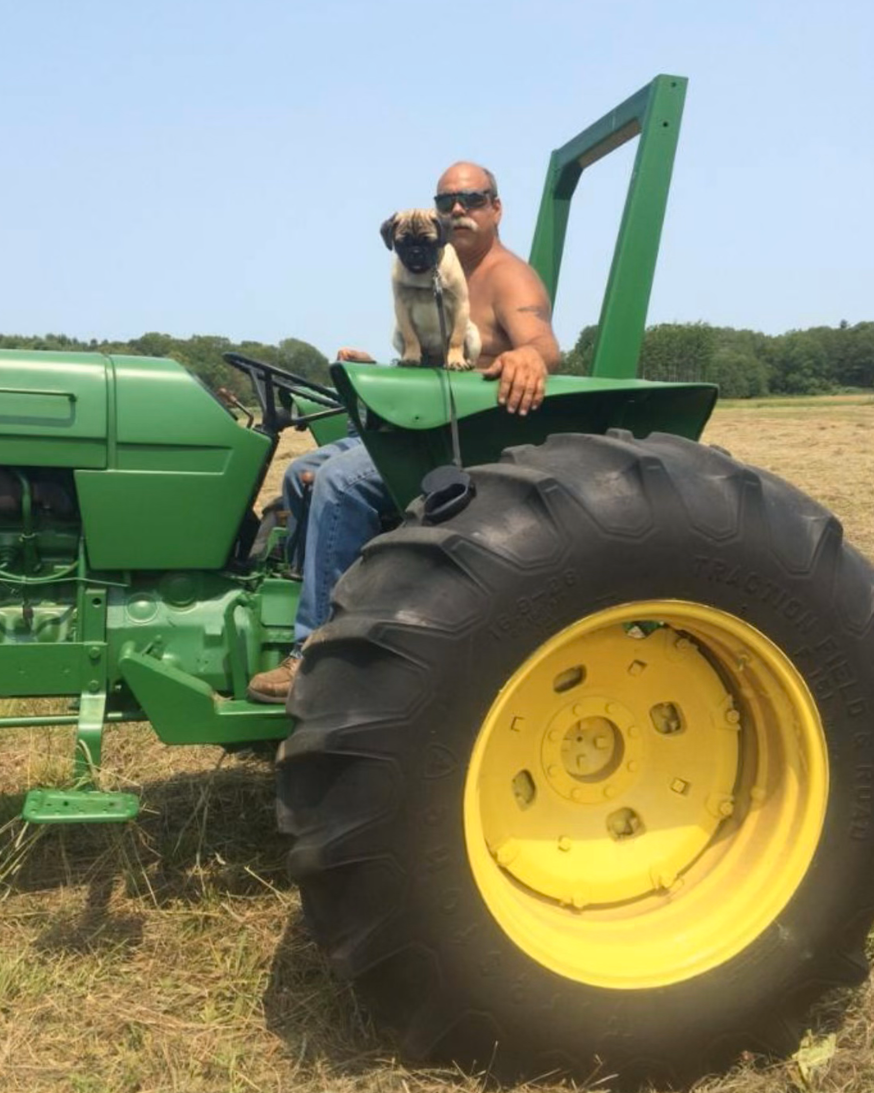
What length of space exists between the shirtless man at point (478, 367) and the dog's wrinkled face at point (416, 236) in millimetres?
288

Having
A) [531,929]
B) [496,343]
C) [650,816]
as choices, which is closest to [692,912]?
[650,816]

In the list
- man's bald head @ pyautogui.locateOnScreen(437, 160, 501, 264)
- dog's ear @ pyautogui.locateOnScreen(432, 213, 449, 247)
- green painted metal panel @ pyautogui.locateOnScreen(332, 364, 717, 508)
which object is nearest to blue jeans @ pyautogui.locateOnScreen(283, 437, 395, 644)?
green painted metal panel @ pyautogui.locateOnScreen(332, 364, 717, 508)

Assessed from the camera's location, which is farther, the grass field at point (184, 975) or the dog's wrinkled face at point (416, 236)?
the dog's wrinkled face at point (416, 236)

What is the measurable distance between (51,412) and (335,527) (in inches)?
29.5

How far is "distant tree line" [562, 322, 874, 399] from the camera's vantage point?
2293 inches

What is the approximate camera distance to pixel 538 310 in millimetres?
2828

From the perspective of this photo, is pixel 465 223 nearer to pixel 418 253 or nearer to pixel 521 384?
pixel 418 253

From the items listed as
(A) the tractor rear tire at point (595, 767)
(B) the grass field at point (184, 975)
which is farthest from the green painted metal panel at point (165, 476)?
(A) the tractor rear tire at point (595, 767)

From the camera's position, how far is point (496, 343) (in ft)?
9.83

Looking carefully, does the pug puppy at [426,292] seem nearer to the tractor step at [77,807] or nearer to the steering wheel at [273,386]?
the steering wheel at [273,386]

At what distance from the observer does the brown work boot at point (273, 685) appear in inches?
98.7

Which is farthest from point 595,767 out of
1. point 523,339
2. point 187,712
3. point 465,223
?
point 465,223

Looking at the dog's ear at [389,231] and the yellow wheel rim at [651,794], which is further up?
the dog's ear at [389,231]

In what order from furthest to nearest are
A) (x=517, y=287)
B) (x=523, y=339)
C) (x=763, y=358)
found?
(x=763, y=358), (x=517, y=287), (x=523, y=339)
